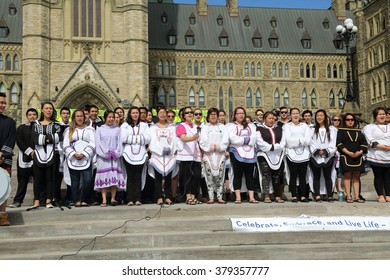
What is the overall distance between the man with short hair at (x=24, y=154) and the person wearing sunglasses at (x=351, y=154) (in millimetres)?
5202

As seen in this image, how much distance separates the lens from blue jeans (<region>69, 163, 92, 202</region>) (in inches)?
319

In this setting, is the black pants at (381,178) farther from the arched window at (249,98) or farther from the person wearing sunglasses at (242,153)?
the arched window at (249,98)

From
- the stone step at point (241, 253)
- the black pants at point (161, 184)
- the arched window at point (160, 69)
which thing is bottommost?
the stone step at point (241, 253)

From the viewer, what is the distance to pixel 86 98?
1188 inches

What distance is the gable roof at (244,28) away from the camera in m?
42.4

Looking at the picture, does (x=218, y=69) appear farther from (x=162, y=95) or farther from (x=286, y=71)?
(x=286, y=71)

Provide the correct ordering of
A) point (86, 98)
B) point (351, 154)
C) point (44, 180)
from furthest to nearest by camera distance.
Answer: point (86, 98) < point (351, 154) < point (44, 180)

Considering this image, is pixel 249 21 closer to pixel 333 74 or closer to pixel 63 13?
pixel 333 74

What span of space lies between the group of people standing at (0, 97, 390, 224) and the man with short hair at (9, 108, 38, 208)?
0.6 inches

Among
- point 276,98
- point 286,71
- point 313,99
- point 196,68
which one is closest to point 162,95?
point 196,68

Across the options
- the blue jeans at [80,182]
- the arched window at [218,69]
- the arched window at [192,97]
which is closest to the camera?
the blue jeans at [80,182]

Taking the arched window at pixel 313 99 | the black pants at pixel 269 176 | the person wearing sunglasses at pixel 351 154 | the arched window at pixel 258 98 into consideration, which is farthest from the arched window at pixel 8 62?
the person wearing sunglasses at pixel 351 154

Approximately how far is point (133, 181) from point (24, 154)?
5.98ft

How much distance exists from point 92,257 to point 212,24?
131 feet
